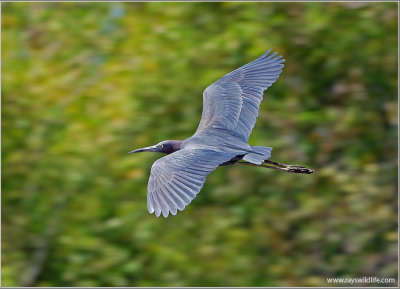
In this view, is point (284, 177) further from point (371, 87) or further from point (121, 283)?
point (121, 283)

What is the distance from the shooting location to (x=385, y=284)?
264 inches

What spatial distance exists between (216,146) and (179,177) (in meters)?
0.44

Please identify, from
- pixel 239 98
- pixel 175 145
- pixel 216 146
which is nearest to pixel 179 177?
pixel 216 146

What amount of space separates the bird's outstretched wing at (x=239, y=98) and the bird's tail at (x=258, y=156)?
1.06ft

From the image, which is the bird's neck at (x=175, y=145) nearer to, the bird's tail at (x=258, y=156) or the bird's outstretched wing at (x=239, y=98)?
the bird's outstretched wing at (x=239, y=98)

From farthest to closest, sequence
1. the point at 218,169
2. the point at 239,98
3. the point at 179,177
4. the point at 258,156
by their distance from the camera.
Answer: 1. the point at 218,169
2. the point at 239,98
3. the point at 258,156
4. the point at 179,177

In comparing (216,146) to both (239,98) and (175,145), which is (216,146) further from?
(239,98)

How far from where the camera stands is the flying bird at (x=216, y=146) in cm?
394

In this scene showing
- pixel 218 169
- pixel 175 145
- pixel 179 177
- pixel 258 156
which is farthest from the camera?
pixel 218 169

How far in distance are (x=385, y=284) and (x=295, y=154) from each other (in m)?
1.37

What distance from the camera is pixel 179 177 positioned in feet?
13.3

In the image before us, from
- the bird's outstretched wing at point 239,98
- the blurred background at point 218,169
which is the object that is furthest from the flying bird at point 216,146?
the blurred background at point 218,169

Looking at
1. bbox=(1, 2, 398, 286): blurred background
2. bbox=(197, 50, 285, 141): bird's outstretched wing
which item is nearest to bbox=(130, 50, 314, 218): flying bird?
bbox=(197, 50, 285, 141): bird's outstretched wing

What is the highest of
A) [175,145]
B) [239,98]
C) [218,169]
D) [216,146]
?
[239,98]
